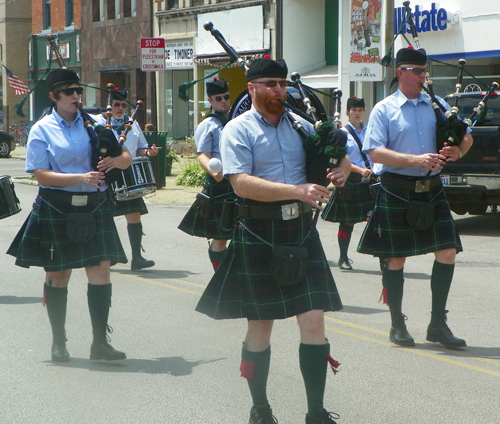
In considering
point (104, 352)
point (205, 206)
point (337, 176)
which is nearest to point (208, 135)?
point (205, 206)

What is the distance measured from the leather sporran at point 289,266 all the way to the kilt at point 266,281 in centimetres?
8

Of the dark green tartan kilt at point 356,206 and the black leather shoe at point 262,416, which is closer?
the black leather shoe at point 262,416

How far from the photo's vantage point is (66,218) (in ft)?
16.7

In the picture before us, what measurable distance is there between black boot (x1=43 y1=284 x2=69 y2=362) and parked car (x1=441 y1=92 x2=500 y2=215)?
688cm

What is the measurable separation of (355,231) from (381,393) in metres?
7.24

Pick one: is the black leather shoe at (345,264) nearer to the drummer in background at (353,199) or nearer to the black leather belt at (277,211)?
the drummer in background at (353,199)

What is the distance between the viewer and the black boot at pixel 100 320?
16.9 feet

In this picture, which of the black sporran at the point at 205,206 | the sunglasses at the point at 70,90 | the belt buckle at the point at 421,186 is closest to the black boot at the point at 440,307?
the belt buckle at the point at 421,186

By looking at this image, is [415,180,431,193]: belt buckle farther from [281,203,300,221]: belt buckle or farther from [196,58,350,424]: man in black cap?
[281,203,300,221]: belt buckle

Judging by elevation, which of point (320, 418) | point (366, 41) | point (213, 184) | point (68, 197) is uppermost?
point (366, 41)

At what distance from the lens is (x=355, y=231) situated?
38.3 ft

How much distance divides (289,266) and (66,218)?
1879 mm

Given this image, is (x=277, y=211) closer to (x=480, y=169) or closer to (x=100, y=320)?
(x=100, y=320)

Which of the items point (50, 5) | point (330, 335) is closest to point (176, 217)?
point (330, 335)
